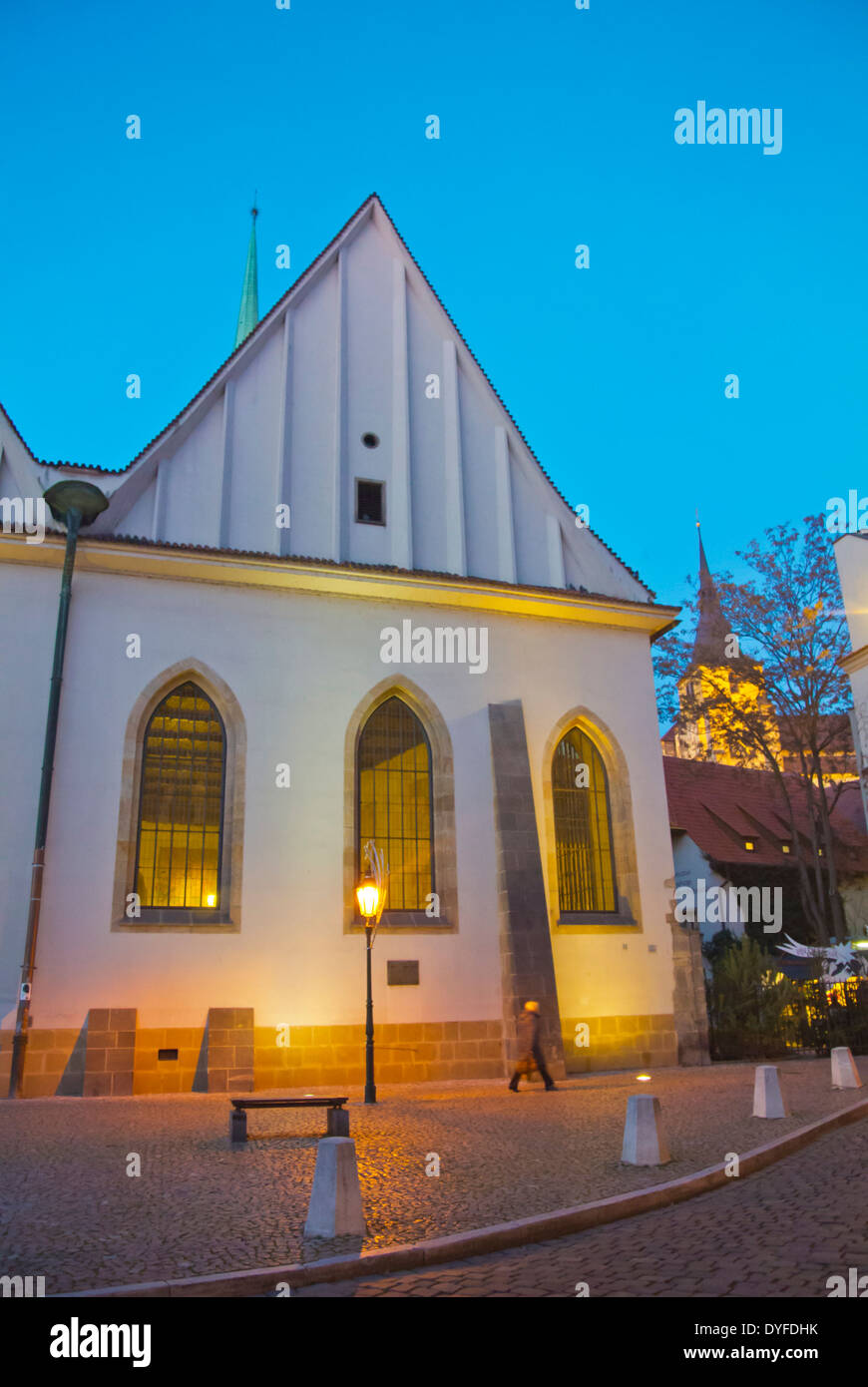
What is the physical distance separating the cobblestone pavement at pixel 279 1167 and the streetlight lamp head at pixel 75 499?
8.99 meters

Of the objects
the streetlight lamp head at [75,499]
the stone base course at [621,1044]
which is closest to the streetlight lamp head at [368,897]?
the stone base course at [621,1044]

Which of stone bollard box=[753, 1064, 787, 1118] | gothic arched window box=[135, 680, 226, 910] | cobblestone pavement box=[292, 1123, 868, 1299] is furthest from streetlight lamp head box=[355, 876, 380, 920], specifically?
cobblestone pavement box=[292, 1123, 868, 1299]

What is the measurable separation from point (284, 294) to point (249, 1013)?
44.8ft

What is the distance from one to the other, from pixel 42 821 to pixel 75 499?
204 inches

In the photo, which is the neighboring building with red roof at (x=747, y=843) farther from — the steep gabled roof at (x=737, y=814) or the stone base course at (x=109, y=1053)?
the stone base course at (x=109, y=1053)

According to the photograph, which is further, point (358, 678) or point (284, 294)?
point (284, 294)

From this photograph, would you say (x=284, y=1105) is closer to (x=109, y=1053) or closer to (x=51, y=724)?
(x=109, y=1053)

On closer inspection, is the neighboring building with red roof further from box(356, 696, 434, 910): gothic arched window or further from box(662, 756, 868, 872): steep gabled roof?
box(356, 696, 434, 910): gothic arched window

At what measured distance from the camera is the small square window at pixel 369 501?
59.7ft

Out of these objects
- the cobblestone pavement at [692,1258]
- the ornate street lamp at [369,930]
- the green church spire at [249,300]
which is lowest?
the cobblestone pavement at [692,1258]

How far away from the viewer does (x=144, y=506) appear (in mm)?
16750

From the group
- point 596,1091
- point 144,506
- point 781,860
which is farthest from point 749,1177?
point 781,860

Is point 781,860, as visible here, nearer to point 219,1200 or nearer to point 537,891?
point 537,891

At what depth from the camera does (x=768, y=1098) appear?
11109 millimetres
